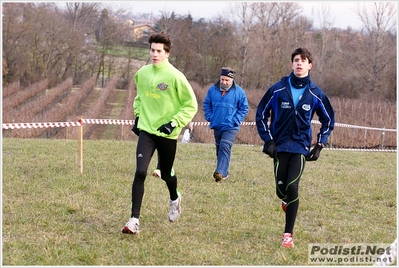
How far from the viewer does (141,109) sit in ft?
18.5

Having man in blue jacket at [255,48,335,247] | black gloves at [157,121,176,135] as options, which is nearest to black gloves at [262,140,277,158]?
man in blue jacket at [255,48,335,247]

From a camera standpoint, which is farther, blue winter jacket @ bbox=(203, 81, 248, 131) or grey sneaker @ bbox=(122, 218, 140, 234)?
blue winter jacket @ bbox=(203, 81, 248, 131)

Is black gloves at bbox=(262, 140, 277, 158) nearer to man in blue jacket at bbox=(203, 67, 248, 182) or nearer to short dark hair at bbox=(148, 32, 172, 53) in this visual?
short dark hair at bbox=(148, 32, 172, 53)

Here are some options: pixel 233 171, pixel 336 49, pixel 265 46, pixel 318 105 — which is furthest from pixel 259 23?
pixel 318 105

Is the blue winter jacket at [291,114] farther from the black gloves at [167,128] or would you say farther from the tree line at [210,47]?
the tree line at [210,47]

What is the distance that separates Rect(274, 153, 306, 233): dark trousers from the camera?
17.5ft

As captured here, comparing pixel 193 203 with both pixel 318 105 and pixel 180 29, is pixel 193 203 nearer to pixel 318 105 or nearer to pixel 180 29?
pixel 318 105

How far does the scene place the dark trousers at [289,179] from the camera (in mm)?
5336

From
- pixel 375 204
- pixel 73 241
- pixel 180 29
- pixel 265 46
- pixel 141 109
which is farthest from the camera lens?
pixel 180 29

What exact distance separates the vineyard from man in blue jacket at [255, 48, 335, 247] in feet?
45.0

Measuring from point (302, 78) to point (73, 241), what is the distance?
2.78 metres

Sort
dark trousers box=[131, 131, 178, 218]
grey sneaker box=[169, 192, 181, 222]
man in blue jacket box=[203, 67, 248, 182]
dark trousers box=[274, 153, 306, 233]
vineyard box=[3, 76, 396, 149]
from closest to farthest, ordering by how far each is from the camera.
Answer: dark trousers box=[274, 153, 306, 233] < dark trousers box=[131, 131, 178, 218] < grey sneaker box=[169, 192, 181, 222] < man in blue jacket box=[203, 67, 248, 182] < vineyard box=[3, 76, 396, 149]

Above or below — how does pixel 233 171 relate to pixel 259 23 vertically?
below

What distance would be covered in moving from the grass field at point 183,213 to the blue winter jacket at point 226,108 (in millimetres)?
975
